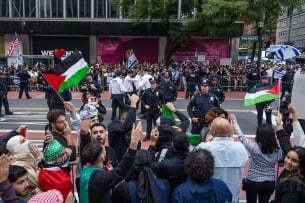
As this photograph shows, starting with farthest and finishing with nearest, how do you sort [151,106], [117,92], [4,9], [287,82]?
1. [4,9]
2. [287,82]
3. [117,92]
4. [151,106]

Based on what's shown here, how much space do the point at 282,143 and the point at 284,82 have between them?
603 inches

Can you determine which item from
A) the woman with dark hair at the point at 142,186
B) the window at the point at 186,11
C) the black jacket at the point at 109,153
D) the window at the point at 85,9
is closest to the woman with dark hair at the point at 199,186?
the woman with dark hair at the point at 142,186

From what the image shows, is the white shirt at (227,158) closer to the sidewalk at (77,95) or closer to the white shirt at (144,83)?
the white shirt at (144,83)

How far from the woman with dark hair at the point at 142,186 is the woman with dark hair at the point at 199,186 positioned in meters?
0.14

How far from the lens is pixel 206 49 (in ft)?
108

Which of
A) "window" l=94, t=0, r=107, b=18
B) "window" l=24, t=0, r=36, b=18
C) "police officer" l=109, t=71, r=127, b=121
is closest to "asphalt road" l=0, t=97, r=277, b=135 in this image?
"police officer" l=109, t=71, r=127, b=121

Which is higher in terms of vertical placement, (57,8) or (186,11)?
(57,8)

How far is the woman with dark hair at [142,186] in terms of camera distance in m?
3.45

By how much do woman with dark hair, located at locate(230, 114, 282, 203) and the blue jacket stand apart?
1.04 m

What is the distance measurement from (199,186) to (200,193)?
2.9 inches

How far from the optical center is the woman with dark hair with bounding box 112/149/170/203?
136 inches

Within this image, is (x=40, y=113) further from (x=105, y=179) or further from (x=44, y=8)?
(x=44, y=8)

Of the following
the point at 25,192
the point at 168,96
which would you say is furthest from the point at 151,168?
the point at 168,96

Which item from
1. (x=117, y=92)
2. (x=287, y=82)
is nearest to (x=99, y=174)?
(x=117, y=92)
